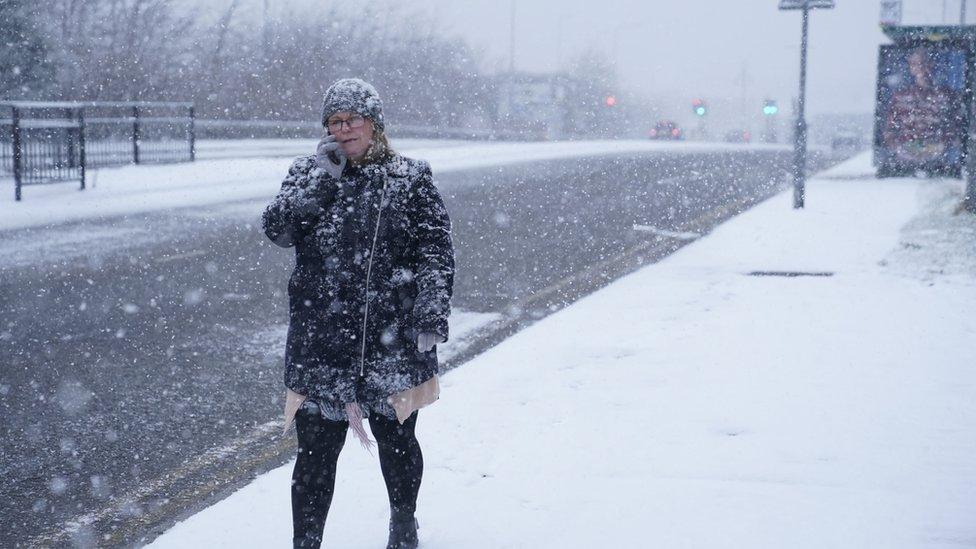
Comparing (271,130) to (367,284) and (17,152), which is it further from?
(367,284)

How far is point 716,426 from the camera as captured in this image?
520cm

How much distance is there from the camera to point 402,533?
3674mm

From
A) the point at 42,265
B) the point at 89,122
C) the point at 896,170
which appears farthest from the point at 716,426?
the point at 896,170

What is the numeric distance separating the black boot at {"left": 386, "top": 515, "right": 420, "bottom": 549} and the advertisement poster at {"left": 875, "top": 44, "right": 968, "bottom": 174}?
843 inches

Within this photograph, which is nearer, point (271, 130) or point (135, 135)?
point (135, 135)

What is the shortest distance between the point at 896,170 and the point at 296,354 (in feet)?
73.0

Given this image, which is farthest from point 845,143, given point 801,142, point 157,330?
point 157,330

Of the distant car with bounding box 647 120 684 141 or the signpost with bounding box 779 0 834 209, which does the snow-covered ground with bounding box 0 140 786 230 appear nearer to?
the signpost with bounding box 779 0 834 209

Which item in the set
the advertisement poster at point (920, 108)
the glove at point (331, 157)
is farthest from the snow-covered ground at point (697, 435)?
the advertisement poster at point (920, 108)

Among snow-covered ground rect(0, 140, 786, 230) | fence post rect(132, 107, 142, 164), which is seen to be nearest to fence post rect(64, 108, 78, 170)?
snow-covered ground rect(0, 140, 786, 230)

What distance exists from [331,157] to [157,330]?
4465 millimetres

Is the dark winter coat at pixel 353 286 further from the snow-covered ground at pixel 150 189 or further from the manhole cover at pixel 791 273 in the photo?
the snow-covered ground at pixel 150 189

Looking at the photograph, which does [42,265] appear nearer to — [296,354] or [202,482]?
[202,482]

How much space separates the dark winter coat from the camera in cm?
333
